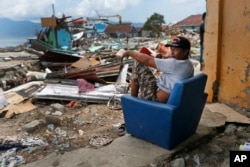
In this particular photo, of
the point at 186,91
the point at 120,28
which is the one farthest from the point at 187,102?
the point at 120,28

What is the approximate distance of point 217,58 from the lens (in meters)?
4.29

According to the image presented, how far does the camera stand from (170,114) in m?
2.76

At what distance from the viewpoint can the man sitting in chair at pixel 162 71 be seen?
2.90m

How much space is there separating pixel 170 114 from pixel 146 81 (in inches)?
22.1

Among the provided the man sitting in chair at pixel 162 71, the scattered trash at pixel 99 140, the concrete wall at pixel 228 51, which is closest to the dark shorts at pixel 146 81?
the man sitting in chair at pixel 162 71

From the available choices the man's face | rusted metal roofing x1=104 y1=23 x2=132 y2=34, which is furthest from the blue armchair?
rusted metal roofing x1=104 y1=23 x2=132 y2=34

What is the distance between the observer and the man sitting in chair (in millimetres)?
2898

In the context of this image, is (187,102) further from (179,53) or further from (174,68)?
(179,53)

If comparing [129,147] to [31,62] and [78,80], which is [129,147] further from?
[31,62]

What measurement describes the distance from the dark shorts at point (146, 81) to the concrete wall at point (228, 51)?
152 cm

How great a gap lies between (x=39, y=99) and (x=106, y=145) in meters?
3.11

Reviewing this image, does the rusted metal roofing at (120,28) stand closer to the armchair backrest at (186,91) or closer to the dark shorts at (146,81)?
the dark shorts at (146,81)

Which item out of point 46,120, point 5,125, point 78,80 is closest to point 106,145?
point 46,120

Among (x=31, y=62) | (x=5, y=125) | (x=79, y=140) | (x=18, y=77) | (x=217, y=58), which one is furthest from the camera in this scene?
(x=31, y=62)
